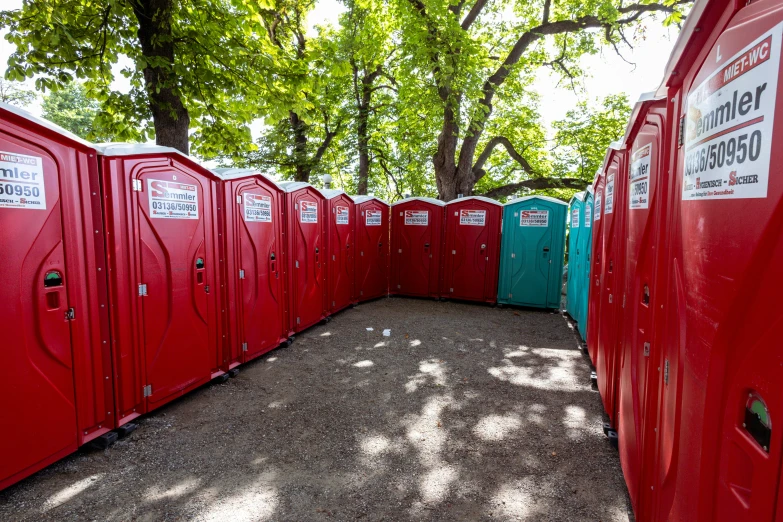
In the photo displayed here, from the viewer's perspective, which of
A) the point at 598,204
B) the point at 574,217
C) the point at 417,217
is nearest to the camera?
the point at 598,204

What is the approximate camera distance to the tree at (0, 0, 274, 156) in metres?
6.22

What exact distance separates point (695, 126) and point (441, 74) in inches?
367

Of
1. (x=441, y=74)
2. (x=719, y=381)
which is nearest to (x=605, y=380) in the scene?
(x=719, y=381)

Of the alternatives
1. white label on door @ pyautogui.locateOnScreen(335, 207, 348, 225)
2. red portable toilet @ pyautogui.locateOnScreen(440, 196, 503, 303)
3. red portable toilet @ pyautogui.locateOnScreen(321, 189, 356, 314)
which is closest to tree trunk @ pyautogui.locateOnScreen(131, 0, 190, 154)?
red portable toilet @ pyautogui.locateOnScreen(321, 189, 356, 314)

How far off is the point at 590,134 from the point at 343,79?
9.82 meters

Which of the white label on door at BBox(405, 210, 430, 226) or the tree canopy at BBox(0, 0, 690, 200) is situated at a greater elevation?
the tree canopy at BBox(0, 0, 690, 200)

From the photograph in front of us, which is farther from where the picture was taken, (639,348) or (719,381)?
(639,348)

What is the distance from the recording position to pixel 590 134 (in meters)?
15.0

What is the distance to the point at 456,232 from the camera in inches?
397

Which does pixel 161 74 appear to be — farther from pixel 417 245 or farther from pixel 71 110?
pixel 71 110

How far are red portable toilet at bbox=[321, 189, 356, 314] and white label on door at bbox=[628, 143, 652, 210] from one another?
560 cm

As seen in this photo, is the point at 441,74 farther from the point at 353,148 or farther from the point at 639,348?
the point at 639,348

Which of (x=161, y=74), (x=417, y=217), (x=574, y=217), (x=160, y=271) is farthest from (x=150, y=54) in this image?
(x=574, y=217)

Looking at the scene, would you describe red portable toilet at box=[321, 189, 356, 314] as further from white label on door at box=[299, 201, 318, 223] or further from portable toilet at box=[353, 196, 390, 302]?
white label on door at box=[299, 201, 318, 223]
